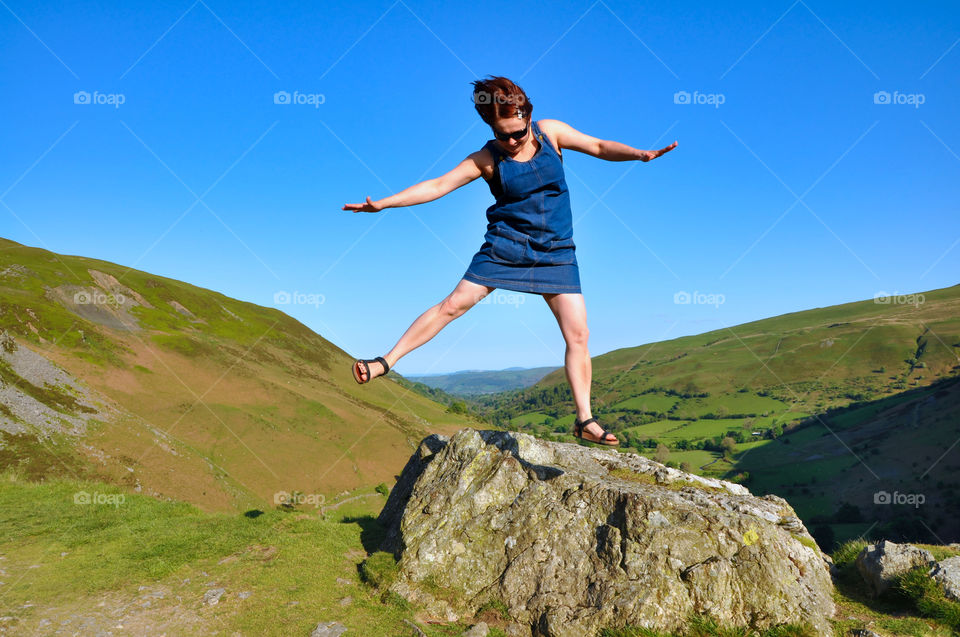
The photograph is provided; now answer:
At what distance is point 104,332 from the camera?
7138 cm

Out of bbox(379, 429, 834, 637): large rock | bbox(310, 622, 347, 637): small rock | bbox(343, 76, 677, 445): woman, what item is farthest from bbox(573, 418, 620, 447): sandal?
bbox(310, 622, 347, 637): small rock

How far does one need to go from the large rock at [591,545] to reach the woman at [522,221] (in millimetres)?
5036

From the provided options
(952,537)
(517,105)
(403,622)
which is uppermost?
(517,105)

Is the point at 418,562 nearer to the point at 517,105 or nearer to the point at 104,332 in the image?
the point at 517,105

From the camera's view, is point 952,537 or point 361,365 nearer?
point 361,365

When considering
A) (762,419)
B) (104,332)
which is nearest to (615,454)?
(104,332)

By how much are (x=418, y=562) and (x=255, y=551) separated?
4147mm

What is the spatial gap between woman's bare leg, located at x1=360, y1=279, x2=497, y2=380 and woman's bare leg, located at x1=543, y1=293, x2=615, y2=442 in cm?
77

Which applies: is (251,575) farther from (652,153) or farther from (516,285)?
(652,153)

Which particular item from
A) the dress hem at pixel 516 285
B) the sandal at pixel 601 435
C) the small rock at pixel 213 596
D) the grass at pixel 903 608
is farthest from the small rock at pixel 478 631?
the dress hem at pixel 516 285

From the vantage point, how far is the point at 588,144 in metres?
5.76

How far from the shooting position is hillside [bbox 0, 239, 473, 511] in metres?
42.8

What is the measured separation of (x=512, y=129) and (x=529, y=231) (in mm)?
1029

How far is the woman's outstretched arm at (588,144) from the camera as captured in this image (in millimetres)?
5504
